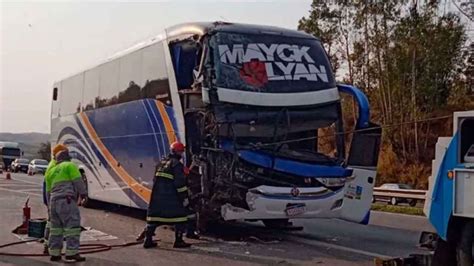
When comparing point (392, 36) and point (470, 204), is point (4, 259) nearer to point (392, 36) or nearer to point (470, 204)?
point (470, 204)

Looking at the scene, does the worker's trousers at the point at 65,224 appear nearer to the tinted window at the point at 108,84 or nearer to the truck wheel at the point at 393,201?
the tinted window at the point at 108,84

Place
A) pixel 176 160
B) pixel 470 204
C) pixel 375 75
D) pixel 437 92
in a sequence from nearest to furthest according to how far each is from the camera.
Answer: pixel 470 204 → pixel 176 160 → pixel 437 92 → pixel 375 75

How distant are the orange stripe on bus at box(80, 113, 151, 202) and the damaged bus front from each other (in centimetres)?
256

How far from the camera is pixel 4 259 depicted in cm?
1062

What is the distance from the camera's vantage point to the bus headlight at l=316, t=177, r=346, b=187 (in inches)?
478

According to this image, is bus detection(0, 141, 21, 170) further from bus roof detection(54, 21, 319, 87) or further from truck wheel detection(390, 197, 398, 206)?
bus roof detection(54, 21, 319, 87)

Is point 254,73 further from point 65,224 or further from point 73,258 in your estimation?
point 73,258

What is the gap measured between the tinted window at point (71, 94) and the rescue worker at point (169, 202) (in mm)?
7649

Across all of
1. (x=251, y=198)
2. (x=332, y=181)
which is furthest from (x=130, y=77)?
(x=332, y=181)

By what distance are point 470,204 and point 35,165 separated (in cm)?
5240

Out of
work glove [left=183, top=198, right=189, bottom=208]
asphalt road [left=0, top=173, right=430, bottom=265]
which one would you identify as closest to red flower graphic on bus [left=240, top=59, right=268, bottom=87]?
work glove [left=183, top=198, right=189, bottom=208]

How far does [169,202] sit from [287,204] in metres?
1.84

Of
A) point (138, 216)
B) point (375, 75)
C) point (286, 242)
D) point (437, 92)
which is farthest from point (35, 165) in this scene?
point (286, 242)

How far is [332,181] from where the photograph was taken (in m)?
12.2
